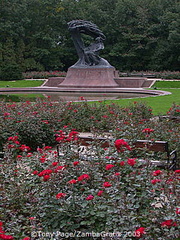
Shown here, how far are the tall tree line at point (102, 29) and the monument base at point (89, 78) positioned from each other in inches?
532

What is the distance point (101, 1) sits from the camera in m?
39.4

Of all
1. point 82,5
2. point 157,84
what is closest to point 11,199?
point 157,84

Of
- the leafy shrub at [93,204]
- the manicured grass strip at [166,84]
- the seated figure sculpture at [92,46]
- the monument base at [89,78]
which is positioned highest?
the seated figure sculpture at [92,46]

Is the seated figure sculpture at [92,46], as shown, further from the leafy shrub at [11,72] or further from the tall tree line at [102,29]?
the tall tree line at [102,29]

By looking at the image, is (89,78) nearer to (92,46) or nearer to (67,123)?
(92,46)

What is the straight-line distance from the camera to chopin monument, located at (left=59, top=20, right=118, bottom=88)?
2238 centimetres

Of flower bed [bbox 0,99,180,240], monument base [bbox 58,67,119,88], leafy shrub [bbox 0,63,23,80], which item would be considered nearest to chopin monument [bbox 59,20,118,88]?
monument base [bbox 58,67,119,88]

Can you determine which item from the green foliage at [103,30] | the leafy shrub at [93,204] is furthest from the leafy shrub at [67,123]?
the green foliage at [103,30]

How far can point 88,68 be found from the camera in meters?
22.9

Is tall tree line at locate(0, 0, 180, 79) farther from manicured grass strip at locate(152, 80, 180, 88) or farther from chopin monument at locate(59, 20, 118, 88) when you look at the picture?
chopin monument at locate(59, 20, 118, 88)

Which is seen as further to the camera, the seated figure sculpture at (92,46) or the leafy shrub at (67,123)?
the seated figure sculpture at (92,46)

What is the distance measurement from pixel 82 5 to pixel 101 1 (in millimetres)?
2126

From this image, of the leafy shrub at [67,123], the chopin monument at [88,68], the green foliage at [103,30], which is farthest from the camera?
the green foliage at [103,30]

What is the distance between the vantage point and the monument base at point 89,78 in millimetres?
22188
